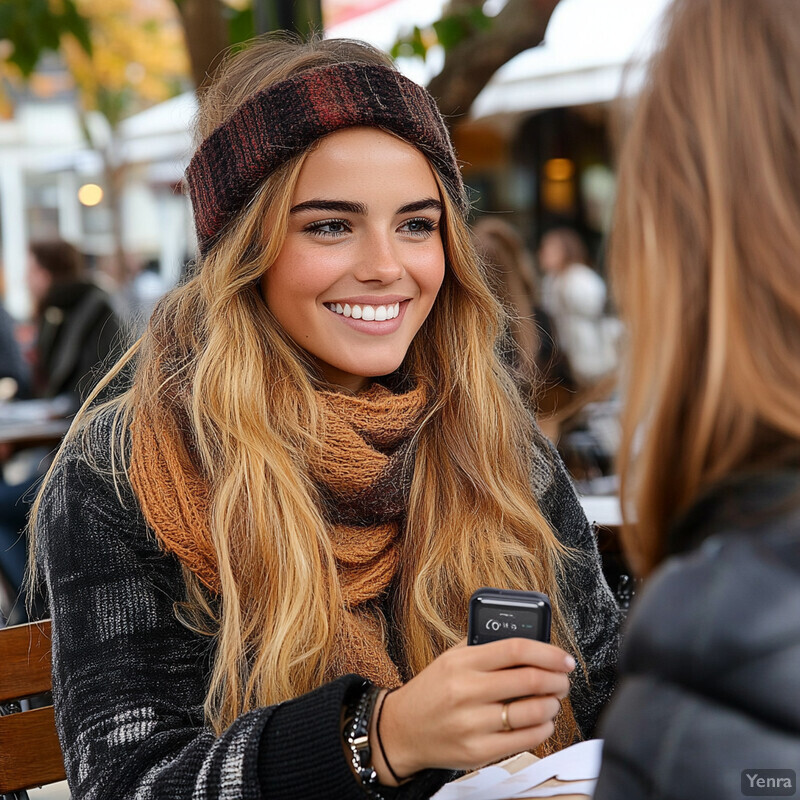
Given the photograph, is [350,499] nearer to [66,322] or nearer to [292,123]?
[292,123]

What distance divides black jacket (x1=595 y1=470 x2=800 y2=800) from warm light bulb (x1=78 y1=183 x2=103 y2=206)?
1399 centimetres

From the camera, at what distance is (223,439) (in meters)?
1.81

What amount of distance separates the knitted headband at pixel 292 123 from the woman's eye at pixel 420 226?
0.14m

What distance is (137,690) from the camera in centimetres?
159

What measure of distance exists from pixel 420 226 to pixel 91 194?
13018mm

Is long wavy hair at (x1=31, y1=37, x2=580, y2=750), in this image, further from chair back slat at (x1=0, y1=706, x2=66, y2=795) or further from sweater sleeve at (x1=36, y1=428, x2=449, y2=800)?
chair back slat at (x1=0, y1=706, x2=66, y2=795)

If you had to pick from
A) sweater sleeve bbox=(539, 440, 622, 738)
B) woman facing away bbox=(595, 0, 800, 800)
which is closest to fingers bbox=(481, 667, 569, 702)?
woman facing away bbox=(595, 0, 800, 800)

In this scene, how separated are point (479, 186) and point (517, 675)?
9.99 m

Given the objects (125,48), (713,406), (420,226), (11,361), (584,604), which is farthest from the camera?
(125,48)

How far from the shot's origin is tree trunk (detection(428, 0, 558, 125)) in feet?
10.4

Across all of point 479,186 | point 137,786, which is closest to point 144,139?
point 479,186

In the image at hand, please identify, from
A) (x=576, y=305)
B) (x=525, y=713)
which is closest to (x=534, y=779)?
(x=525, y=713)

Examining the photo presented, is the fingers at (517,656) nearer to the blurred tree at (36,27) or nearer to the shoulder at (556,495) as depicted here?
the shoulder at (556,495)

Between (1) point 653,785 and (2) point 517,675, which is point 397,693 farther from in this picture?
(1) point 653,785
